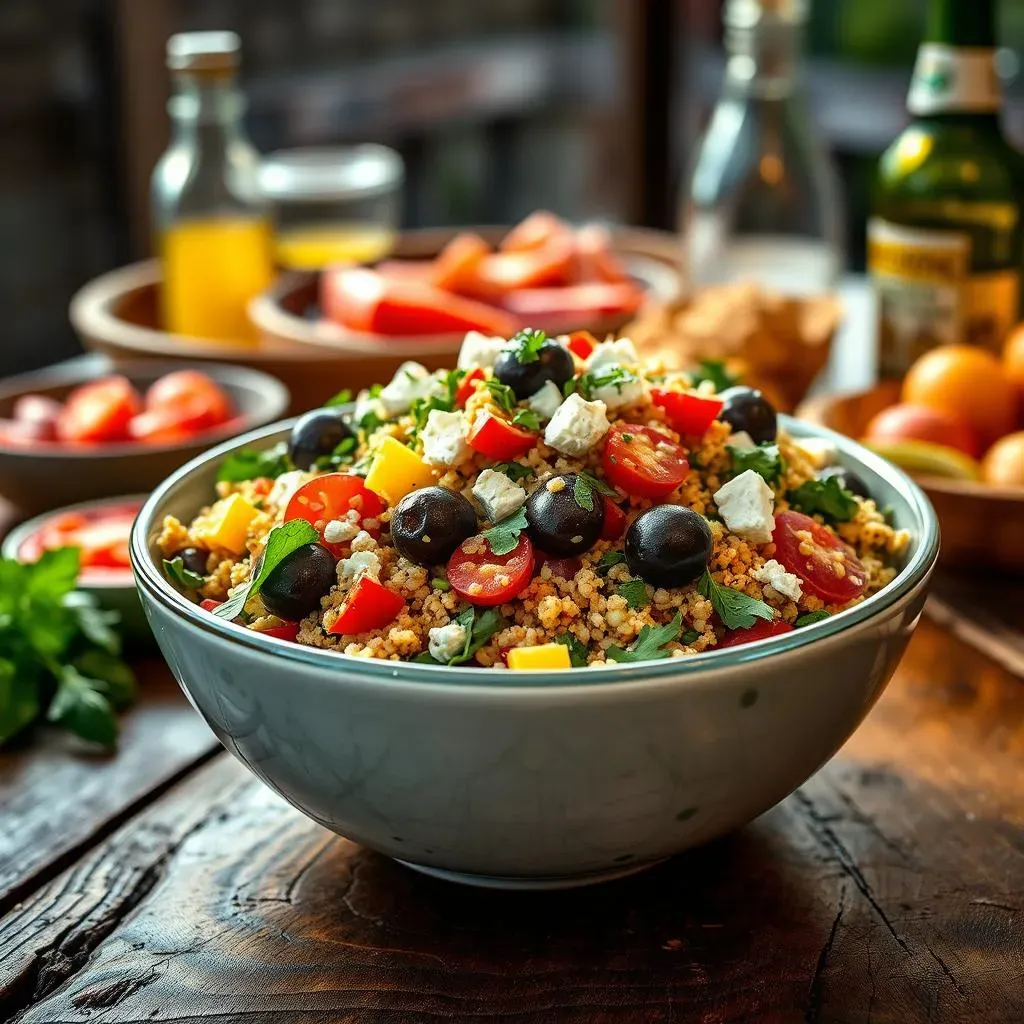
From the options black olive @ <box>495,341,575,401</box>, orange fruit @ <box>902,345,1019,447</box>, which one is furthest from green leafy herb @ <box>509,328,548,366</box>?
orange fruit @ <box>902,345,1019,447</box>

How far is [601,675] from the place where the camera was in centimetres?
83

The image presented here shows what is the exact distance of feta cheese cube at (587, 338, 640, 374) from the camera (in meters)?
1.11

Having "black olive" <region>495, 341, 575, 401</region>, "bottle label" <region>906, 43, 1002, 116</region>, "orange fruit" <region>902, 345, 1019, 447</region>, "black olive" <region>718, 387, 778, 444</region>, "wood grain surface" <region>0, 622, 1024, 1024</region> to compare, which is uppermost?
"bottle label" <region>906, 43, 1002, 116</region>

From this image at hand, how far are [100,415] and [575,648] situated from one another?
3.45ft

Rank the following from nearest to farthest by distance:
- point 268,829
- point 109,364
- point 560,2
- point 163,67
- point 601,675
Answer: point 601,675
point 268,829
point 109,364
point 163,67
point 560,2

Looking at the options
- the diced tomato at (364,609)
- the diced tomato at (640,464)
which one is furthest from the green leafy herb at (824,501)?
the diced tomato at (364,609)

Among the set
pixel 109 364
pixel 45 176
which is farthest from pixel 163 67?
pixel 109 364

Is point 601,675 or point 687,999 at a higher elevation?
point 601,675

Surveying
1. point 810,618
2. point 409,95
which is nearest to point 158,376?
point 810,618

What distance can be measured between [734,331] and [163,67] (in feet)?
5.64

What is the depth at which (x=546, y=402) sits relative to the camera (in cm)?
105

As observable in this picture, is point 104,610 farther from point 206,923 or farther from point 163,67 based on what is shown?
point 163,67

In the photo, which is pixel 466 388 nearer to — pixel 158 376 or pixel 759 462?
pixel 759 462

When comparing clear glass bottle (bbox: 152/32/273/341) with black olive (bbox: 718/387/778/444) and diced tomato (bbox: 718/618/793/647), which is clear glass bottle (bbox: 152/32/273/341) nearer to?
black olive (bbox: 718/387/778/444)
